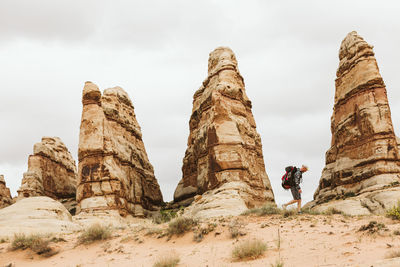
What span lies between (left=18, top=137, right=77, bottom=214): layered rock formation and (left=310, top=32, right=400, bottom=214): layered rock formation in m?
31.0

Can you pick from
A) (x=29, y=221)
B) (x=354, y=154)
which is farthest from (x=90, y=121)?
(x=354, y=154)

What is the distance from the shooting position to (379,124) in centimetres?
2992

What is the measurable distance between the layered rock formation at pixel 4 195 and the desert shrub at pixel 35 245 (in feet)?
128

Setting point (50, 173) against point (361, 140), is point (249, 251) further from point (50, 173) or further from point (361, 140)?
point (50, 173)

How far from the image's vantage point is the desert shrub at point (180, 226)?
44.1 feet

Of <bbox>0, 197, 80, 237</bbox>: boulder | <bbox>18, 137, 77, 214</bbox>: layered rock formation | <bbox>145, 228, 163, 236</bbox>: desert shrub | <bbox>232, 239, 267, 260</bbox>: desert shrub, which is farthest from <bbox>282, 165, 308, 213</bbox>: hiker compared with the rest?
<bbox>18, 137, 77, 214</bbox>: layered rock formation

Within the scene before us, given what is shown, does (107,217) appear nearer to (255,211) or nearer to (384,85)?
(255,211)

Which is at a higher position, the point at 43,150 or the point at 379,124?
the point at 43,150

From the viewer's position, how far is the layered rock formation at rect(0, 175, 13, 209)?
158ft

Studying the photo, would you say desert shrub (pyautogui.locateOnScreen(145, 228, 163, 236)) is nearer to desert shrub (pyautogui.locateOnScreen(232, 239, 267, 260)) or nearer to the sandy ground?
the sandy ground

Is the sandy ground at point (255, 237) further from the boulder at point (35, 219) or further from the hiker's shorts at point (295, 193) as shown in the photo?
the boulder at point (35, 219)

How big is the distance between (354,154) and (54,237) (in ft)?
88.4

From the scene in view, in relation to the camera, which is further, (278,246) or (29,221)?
(29,221)

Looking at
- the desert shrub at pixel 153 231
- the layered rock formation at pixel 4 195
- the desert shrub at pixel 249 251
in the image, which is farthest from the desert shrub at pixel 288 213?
the layered rock formation at pixel 4 195
